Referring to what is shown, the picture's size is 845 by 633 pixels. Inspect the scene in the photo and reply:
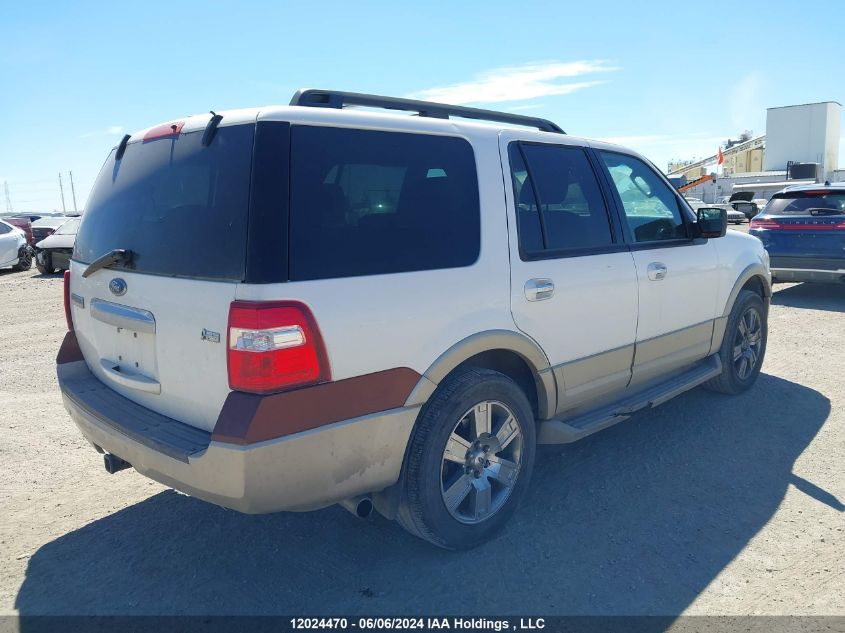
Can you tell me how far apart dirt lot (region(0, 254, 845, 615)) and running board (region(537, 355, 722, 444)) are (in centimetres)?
37

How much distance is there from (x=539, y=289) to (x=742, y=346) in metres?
2.87

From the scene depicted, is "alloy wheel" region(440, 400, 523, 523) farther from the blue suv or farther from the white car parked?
the white car parked

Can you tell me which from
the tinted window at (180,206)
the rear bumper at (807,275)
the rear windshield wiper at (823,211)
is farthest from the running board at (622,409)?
the rear windshield wiper at (823,211)

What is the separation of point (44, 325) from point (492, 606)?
8.40m

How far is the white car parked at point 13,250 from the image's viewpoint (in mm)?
16359

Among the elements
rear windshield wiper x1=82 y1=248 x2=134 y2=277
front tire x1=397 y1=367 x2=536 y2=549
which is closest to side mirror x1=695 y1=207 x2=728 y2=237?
front tire x1=397 y1=367 x2=536 y2=549

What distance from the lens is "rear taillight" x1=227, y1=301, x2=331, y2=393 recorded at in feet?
7.86

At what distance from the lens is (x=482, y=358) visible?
3270 mm

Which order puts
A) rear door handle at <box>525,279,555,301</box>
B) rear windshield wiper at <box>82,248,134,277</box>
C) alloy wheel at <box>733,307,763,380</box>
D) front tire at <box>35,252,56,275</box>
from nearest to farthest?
rear windshield wiper at <box>82,248,134,277</box>, rear door handle at <box>525,279,555,301</box>, alloy wheel at <box>733,307,763,380</box>, front tire at <box>35,252,56,275</box>

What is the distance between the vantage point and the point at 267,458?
241 centimetres

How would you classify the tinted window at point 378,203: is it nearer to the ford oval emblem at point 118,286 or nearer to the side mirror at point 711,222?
the ford oval emblem at point 118,286

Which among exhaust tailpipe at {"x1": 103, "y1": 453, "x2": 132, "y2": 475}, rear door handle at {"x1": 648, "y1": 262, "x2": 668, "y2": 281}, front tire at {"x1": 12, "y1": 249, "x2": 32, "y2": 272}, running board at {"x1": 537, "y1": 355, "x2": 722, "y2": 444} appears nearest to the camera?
exhaust tailpipe at {"x1": 103, "y1": 453, "x2": 132, "y2": 475}

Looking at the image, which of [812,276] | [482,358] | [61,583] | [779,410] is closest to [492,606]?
[482,358]

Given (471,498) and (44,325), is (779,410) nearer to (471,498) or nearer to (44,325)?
(471,498)
